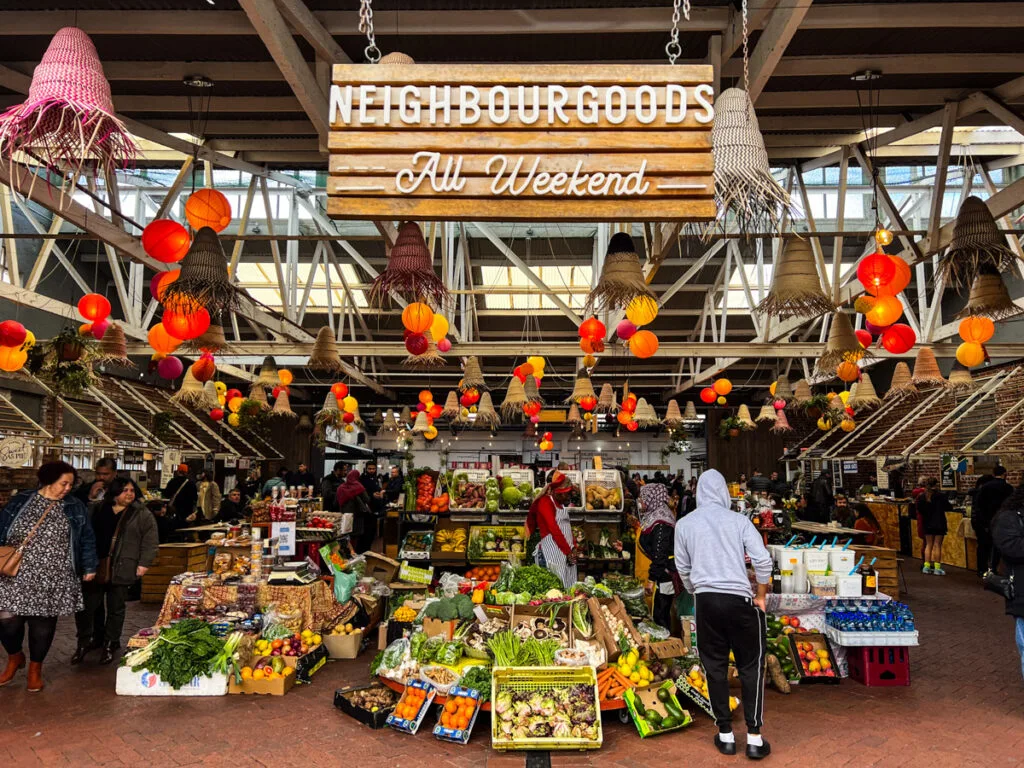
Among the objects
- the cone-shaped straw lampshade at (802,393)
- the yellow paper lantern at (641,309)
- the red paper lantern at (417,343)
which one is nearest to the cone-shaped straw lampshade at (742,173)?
the yellow paper lantern at (641,309)

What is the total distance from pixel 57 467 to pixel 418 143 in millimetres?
4567

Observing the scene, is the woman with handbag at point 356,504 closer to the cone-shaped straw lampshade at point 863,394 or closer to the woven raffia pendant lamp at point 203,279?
the woven raffia pendant lamp at point 203,279

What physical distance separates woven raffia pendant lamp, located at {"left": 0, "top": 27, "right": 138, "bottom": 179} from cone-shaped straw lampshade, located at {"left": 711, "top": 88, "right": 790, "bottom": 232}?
7.91 ft

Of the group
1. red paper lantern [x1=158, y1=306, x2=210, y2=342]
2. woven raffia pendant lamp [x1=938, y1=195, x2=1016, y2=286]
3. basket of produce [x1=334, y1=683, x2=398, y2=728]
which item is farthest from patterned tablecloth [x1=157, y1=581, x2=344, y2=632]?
woven raffia pendant lamp [x1=938, y1=195, x2=1016, y2=286]

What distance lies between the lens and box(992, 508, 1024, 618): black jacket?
5.10 meters

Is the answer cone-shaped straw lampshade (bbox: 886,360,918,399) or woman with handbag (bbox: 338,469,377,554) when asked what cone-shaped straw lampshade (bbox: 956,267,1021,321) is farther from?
woman with handbag (bbox: 338,469,377,554)

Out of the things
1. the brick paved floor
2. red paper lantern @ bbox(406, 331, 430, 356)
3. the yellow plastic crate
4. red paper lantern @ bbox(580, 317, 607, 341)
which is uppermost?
red paper lantern @ bbox(580, 317, 607, 341)

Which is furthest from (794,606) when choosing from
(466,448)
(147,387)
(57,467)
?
(466,448)

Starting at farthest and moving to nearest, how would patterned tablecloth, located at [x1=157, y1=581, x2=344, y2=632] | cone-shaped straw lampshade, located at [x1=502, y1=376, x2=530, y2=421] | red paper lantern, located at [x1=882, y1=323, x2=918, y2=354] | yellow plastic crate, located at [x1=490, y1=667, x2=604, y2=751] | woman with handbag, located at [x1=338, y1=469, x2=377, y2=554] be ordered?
cone-shaped straw lampshade, located at [x1=502, y1=376, x2=530, y2=421], woman with handbag, located at [x1=338, y1=469, x2=377, y2=554], red paper lantern, located at [x1=882, y1=323, x2=918, y2=354], patterned tablecloth, located at [x1=157, y1=581, x2=344, y2=632], yellow plastic crate, located at [x1=490, y1=667, x2=604, y2=751]

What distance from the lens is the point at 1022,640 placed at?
5336mm

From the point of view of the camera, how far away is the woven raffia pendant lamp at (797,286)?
487 cm

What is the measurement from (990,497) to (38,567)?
436 inches

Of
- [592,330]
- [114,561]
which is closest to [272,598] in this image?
[114,561]

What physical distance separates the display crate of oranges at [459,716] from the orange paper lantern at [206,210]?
3.69 metres
